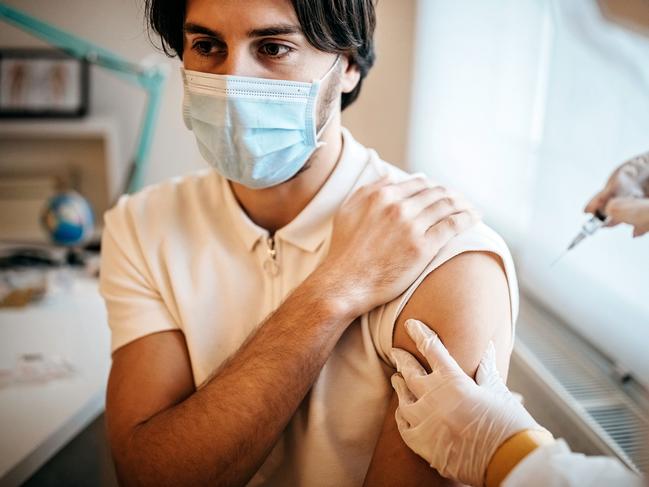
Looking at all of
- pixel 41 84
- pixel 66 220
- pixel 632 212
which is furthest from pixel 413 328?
pixel 41 84

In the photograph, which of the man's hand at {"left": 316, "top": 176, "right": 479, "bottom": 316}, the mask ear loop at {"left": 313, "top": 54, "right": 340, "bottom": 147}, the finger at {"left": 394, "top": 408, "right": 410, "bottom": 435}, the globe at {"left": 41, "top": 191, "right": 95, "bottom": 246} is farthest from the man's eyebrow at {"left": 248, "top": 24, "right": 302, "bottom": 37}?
the globe at {"left": 41, "top": 191, "right": 95, "bottom": 246}

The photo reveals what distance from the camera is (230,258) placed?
1233mm

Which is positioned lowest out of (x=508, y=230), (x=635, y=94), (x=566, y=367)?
(x=566, y=367)

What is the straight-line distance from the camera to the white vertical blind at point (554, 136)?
1290 millimetres

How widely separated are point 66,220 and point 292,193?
1.40m

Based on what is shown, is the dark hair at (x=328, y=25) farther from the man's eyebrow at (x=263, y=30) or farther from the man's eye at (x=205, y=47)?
the man's eye at (x=205, y=47)

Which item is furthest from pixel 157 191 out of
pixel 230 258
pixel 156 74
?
pixel 156 74

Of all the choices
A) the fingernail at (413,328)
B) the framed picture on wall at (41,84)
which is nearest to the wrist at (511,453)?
the fingernail at (413,328)

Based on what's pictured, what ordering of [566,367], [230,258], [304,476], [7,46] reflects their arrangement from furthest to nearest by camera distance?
1. [7,46]
2. [566,367]
3. [230,258]
4. [304,476]

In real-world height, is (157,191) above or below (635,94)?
below

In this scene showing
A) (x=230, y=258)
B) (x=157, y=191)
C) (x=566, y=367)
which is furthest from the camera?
(x=566, y=367)

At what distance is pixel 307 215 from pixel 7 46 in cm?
211

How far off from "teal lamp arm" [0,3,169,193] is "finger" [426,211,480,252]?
5.46 feet

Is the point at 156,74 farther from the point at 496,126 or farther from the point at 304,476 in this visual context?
the point at 304,476
